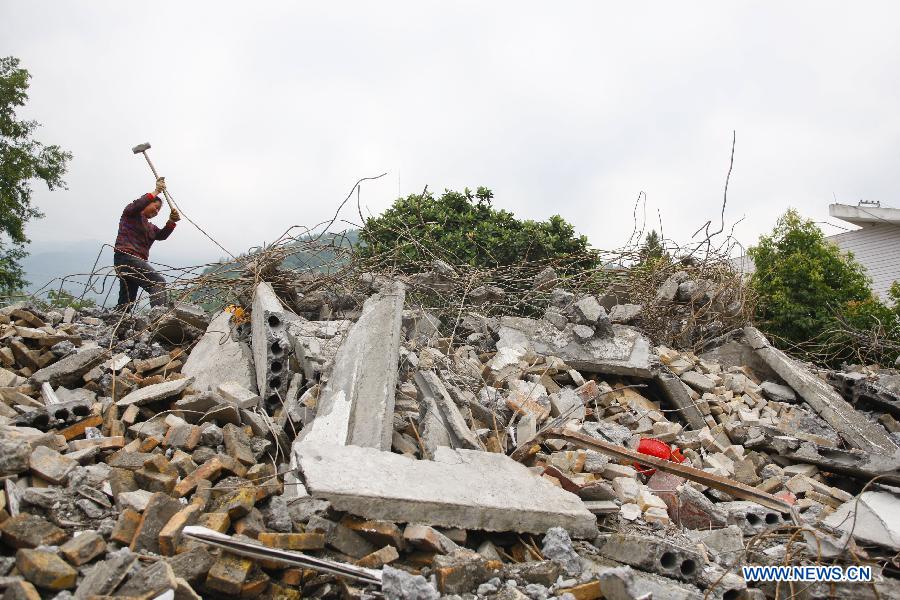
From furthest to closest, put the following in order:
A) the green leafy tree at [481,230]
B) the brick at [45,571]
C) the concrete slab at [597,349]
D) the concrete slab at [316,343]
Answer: the green leafy tree at [481,230], the concrete slab at [597,349], the concrete slab at [316,343], the brick at [45,571]

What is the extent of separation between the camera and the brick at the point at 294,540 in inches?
88.3

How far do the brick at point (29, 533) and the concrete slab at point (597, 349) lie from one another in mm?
4020

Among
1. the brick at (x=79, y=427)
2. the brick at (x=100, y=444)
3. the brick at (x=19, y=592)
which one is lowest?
A: the brick at (x=19, y=592)

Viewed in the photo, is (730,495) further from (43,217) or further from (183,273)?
(43,217)

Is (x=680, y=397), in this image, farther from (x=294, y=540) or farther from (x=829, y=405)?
(x=294, y=540)

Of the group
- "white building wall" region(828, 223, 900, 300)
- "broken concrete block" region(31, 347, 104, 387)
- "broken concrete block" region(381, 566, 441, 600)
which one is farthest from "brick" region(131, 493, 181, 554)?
"white building wall" region(828, 223, 900, 300)

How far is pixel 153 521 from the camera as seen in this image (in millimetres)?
2236


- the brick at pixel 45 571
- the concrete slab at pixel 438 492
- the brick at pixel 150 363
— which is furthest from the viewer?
the brick at pixel 150 363

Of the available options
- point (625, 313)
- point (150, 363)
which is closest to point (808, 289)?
point (625, 313)

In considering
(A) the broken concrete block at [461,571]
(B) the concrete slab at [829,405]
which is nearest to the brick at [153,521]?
(A) the broken concrete block at [461,571]

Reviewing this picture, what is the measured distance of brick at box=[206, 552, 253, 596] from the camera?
78.5 inches

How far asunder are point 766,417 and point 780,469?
1066 mm

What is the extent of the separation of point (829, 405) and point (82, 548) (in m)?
5.93

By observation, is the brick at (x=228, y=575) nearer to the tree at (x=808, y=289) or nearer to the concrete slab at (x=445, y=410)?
the concrete slab at (x=445, y=410)
